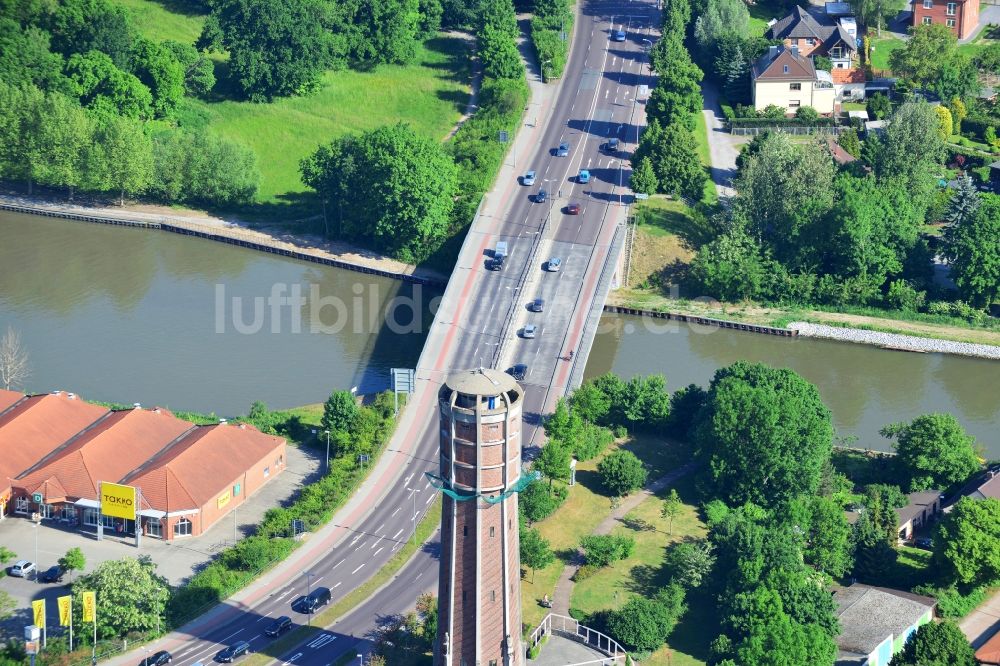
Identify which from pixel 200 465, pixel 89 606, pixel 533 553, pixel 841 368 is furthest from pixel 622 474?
pixel 89 606

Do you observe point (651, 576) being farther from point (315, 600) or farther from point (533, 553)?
point (315, 600)

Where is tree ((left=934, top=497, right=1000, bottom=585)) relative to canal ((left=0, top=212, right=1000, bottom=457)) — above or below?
below

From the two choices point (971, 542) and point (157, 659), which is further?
point (971, 542)

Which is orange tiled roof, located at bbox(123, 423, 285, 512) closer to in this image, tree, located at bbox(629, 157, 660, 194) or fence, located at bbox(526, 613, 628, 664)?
fence, located at bbox(526, 613, 628, 664)

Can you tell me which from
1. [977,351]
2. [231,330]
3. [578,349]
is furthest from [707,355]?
[231,330]

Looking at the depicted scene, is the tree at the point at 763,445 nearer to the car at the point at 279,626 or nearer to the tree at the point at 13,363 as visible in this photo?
the car at the point at 279,626

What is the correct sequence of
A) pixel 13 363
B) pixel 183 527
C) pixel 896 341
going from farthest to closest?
pixel 896 341 → pixel 13 363 → pixel 183 527

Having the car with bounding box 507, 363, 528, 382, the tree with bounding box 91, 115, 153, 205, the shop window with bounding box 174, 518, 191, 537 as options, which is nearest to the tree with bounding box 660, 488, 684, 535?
the car with bounding box 507, 363, 528, 382
